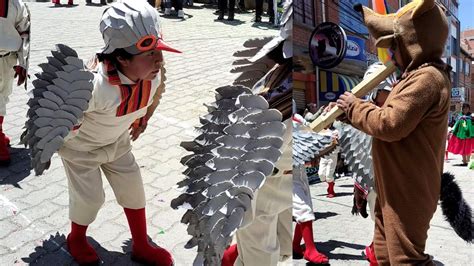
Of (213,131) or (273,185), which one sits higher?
(213,131)

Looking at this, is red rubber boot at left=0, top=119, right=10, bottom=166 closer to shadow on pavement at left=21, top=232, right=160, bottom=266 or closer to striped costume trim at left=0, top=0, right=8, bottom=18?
striped costume trim at left=0, top=0, right=8, bottom=18

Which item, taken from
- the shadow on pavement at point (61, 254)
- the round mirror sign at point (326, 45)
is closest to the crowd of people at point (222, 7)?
the round mirror sign at point (326, 45)

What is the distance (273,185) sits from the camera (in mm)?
1566

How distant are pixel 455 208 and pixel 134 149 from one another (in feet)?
7.00

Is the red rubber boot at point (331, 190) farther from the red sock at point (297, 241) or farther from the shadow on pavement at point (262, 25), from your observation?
the shadow on pavement at point (262, 25)

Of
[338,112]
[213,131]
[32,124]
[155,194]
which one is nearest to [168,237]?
[155,194]

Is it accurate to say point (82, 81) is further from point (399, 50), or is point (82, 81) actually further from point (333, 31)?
point (399, 50)

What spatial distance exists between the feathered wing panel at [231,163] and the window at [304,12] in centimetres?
23

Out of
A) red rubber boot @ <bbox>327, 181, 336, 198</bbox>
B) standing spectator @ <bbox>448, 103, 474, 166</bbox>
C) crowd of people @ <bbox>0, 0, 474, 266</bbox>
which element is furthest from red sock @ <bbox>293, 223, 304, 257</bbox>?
standing spectator @ <bbox>448, 103, 474, 166</bbox>

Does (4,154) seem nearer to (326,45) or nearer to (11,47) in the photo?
(11,47)

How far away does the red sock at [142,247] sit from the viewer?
2178mm

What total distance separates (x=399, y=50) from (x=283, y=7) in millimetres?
329

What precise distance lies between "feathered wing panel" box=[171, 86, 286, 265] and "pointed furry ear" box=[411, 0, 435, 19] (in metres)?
0.42

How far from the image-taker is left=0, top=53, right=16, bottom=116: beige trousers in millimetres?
3030
